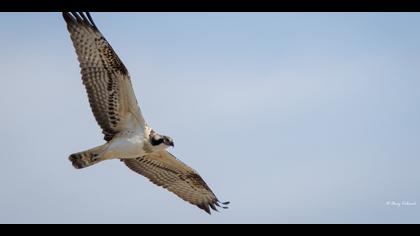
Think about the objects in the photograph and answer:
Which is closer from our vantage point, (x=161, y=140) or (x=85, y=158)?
(x=85, y=158)

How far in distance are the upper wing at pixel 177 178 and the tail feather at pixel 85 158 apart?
1349 mm

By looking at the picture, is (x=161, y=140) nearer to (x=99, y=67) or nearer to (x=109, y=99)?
(x=109, y=99)

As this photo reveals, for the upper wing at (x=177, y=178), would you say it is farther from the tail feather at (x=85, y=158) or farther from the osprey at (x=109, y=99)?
the tail feather at (x=85, y=158)

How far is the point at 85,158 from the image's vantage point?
8398 millimetres

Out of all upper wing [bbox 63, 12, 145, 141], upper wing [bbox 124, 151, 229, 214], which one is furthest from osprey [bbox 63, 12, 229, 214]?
upper wing [bbox 124, 151, 229, 214]

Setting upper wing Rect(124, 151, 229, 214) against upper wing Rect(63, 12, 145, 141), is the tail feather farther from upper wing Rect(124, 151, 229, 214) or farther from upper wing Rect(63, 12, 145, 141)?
upper wing Rect(124, 151, 229, 214)

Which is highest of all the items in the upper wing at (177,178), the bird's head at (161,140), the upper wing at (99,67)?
the upper wing at (99,67)

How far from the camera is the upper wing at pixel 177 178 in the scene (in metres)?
9.83

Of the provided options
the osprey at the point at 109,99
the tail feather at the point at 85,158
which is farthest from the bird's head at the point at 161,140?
the tail feather at the point at 85,158

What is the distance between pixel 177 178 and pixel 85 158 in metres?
2.00

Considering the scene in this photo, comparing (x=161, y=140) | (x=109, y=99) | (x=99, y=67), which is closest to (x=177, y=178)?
(x=161, y=140)
